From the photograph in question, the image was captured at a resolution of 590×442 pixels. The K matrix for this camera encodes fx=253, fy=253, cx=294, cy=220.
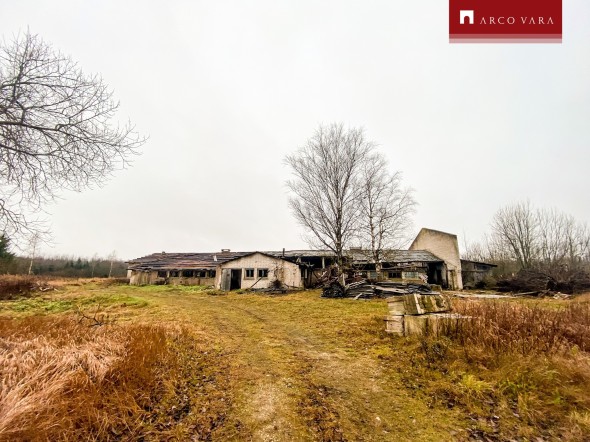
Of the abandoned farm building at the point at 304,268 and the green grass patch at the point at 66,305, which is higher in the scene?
the abandoned farm building at the point at 304,268

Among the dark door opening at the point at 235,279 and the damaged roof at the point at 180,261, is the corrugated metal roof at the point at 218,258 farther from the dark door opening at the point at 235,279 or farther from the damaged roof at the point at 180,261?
the dark door opening at the point at 235,279

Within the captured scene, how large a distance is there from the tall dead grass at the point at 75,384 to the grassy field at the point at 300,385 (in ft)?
0.06

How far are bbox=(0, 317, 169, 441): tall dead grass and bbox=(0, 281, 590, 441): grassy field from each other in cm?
2

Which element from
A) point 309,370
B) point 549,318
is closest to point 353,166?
point 549,318

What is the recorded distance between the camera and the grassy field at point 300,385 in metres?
3.27

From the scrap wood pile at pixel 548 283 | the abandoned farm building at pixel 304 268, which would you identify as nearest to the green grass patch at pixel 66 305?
the abandoned farm building at pixel 304 268

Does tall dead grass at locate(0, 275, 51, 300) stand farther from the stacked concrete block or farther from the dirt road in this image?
the stacked concrete block

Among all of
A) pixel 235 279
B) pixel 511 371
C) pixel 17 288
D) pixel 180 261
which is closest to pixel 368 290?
pixel 511 371

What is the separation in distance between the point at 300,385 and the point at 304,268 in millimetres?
22483

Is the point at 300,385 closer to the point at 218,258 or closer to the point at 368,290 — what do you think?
the point at 368,290

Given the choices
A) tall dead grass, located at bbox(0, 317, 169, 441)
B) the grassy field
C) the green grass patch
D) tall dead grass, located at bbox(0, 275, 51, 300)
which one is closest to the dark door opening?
the green grass patch

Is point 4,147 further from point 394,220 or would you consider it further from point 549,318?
point 394,220

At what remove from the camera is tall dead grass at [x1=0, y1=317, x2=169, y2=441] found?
2.81 metres

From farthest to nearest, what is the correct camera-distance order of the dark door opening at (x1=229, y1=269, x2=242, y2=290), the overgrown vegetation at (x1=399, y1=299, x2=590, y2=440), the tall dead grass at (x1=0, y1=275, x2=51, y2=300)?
the dark door opening at (x1=229, y1=269, x2=242, y2=290), the tall dead grass at (x1=0, y1=275, x2=51, y2=300), the overgrown vegetation at (x1=399, y1=299, x2=590, y2=440)
